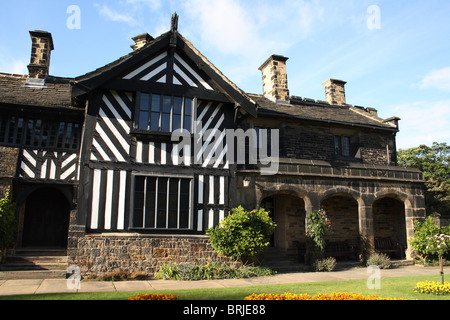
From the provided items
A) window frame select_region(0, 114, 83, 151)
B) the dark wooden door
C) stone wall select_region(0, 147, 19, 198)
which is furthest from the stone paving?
window frame select_region(0, 114, 83, 151)

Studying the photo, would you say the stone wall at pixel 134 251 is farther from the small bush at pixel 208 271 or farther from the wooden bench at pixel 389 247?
the wooden bench at pixel 389 247

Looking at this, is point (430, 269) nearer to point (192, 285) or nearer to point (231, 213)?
point (231, 213)

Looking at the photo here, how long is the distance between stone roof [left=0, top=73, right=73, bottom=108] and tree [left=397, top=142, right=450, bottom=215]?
17.9 metres

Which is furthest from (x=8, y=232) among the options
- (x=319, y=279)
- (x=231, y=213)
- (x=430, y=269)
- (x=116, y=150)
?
(x=430, y=269)

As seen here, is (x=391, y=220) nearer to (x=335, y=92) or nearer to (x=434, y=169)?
(x=335, y=92)

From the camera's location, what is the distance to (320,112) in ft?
55.3

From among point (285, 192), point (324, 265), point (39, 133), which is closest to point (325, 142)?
point (285, 192)

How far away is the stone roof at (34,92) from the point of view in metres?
12.1

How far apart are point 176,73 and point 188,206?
15.3ft

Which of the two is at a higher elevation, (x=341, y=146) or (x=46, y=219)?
(x=341, y=146)

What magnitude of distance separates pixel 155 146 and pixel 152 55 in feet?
10.5

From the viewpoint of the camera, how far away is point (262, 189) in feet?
41.0

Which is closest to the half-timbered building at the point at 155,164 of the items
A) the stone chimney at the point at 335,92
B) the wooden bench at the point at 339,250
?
the wooden bench at the point at 339,250

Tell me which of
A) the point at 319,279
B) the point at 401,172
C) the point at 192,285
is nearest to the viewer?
the point at 192,285
